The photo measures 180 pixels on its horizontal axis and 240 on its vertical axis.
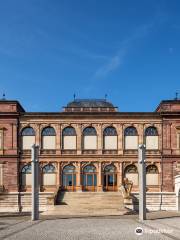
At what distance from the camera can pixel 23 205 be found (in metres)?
48.5

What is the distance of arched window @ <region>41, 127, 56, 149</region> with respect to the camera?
2012 inches

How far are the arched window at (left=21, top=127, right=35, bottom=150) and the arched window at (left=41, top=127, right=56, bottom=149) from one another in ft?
4.16

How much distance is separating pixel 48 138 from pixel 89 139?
5009 millimetres

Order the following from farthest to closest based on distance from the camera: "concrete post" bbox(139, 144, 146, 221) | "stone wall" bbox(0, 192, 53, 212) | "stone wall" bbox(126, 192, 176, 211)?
"stone wall" bbox(126, 192, 176, 211) < "stone wall" bbox(0, 192, 53, 212) < "concrete post" bbox(139, 144, 146, 221)

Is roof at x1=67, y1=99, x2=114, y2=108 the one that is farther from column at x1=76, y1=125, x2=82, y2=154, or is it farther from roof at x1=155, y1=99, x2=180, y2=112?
roof at x1=155, y1=99, x2=180, y2=112

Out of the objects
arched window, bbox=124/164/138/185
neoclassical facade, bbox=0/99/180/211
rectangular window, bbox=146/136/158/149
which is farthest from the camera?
rectangular window, bbox=146/136/158/149

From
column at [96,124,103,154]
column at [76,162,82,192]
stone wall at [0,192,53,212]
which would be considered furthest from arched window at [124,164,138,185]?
stone wall at [0,192,53,212]

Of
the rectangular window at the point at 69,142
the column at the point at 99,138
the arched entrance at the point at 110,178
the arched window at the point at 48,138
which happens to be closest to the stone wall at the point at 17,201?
the arched window at the point at 48,138

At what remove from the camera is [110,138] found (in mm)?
51281

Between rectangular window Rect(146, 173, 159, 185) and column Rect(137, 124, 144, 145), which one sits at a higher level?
column Rect(137, 124, 144, 145)

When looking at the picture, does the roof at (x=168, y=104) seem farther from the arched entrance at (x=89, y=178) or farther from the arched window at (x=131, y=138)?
the arched entrance at (x=89, y=178)

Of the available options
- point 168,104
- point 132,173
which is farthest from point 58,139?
point 168,104

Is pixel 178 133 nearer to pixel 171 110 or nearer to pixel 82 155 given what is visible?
pixel 171 110

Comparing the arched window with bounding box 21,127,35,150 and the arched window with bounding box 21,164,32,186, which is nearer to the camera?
the arched window with bounding box 21,164,32,186
